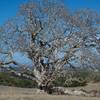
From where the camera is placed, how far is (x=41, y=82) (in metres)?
28.8

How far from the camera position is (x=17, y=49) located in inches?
1124

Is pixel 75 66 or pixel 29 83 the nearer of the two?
pixel 75 66

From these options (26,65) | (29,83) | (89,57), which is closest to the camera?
(89,57)

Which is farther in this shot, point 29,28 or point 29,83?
point 29,83

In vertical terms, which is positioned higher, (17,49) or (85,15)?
(85,15)

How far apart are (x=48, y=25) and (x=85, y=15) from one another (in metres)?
2.94

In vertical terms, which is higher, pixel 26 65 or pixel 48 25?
pixel 48 25

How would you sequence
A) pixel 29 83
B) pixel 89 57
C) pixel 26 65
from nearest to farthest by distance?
pixel 89 57 → pixel 26 65 → pixel 29 83

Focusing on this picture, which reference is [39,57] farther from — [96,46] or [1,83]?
[1,83]

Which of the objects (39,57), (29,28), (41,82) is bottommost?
(41,82)

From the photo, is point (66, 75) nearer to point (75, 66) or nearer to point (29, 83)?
point (75, 66)

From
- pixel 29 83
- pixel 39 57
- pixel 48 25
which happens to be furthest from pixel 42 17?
pixel 29 83

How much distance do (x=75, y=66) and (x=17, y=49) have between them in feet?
15.4

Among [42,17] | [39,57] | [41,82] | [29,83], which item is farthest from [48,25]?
[29,83]
